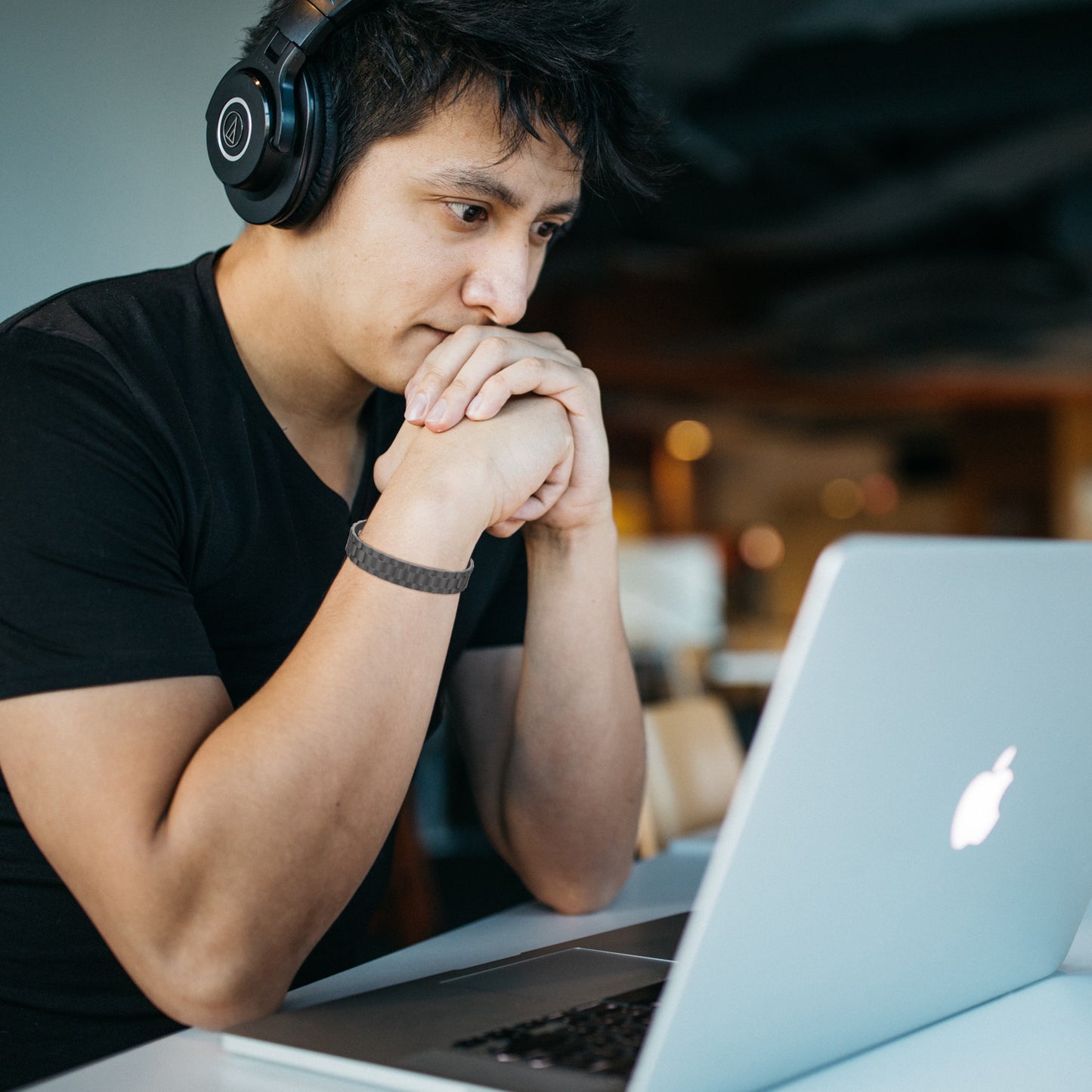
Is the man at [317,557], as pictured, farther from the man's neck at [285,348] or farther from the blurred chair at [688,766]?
the blurred chair at [688,766]

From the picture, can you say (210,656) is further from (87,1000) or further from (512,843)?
(512,843)

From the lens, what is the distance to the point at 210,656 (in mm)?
830

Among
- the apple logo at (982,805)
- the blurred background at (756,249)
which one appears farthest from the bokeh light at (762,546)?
the apple logo at (982,805)

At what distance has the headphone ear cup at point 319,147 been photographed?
97cm

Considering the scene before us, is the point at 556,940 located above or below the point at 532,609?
below

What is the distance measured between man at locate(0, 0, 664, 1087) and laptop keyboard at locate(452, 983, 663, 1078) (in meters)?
0.18

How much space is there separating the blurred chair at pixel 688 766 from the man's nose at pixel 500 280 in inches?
38.9

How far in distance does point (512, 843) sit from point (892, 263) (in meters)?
5.56

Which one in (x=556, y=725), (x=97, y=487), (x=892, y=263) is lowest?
(x=556, y=725)

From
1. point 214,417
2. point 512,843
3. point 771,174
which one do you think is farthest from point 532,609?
point 771,174

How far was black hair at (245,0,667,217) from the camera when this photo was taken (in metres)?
0.96

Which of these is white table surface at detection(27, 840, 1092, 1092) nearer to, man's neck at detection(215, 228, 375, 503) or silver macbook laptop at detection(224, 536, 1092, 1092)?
silver macbook laptop at detection(224, 536, 1092, 1092)

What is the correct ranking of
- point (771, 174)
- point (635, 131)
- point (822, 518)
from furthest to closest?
point (822, 518) → point (771, 174) → point (635, 131)

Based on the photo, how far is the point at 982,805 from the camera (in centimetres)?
65
